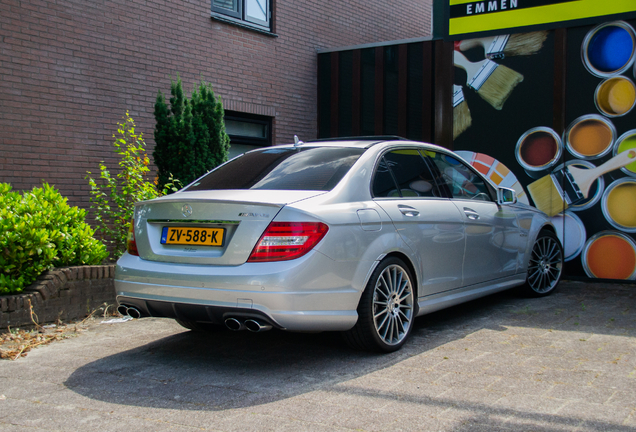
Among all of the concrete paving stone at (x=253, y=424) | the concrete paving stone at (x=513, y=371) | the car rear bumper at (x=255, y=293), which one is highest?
the car rear bumper at (x=255, y=293)

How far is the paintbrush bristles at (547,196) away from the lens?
27.3 ft

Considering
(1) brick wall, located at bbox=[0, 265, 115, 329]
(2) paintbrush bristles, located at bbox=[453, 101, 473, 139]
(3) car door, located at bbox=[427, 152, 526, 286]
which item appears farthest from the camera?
(2) paintbrush bristles, located at bbox=[453, 101, 473, 139]

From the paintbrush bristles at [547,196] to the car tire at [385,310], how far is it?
4400 mm

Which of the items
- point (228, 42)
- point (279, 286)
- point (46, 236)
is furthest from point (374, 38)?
point (279, 286)

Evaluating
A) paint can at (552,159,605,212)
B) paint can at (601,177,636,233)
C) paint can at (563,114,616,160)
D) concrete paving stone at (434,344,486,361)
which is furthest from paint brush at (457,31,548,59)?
concrete paving stone at (434,344,486,361)

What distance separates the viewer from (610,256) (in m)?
8.02

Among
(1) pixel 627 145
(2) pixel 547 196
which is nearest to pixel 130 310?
(2) pixel 547 196

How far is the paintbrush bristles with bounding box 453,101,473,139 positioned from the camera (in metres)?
9.02

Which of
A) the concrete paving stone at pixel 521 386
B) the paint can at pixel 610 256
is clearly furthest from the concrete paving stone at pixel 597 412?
the paint can at pixel 610 256

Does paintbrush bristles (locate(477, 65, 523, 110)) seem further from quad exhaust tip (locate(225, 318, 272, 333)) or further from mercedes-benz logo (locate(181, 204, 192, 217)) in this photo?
quad exhaust tip (locate(225, 318, 272, 333))

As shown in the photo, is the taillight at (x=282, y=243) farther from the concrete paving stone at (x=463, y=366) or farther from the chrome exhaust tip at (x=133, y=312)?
the concrete paving stone at (x=463, y=366)

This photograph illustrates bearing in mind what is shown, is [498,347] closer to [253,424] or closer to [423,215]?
[423,215]

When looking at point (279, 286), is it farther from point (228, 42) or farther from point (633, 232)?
point (228, 42)

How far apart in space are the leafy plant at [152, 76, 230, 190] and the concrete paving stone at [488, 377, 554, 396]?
5.05 metres
